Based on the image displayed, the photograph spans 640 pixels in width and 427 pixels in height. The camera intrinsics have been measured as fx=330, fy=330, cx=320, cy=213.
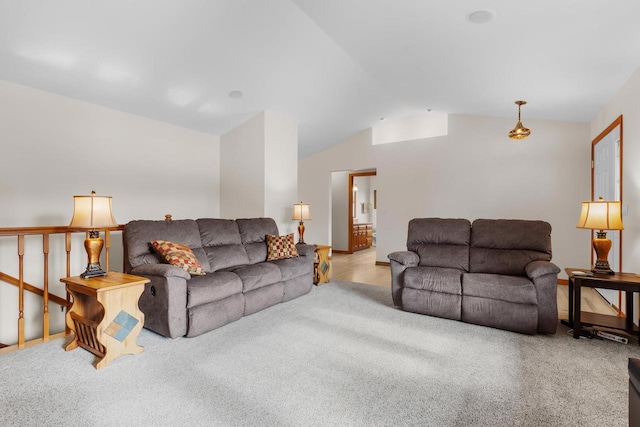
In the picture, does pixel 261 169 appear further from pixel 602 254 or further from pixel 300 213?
pixel 602 254

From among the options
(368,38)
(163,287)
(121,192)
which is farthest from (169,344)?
(368,38)

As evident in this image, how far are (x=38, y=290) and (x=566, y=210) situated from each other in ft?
22.8

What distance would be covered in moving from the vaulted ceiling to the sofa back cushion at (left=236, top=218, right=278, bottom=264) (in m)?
1.71

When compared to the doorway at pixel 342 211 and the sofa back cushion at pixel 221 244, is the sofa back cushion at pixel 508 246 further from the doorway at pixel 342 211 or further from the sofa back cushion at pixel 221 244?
the doorway at pixel 342 211

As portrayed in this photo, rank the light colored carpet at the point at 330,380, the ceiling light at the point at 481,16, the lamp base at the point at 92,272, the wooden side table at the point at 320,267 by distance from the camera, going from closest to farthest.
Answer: the light colored carpet at the point at 330,380 < the ceiling light at the point at 481,16 < the lamp base at the point at 92,272 < the wooden side table at the point at 320,267

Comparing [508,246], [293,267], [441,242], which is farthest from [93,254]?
[508,246]

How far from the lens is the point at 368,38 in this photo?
3295 mm

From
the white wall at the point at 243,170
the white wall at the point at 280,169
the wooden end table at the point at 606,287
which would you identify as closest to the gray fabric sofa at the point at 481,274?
the wooden end table at the point at 606,287

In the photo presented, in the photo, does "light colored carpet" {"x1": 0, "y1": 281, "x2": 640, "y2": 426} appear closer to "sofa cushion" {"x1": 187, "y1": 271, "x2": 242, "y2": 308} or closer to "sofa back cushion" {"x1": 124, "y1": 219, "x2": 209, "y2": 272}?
"sofa cushion" {"x1": 187, "y1": 271, "x2": 242, "y2": 308}

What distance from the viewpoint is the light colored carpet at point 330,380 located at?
1.72 m

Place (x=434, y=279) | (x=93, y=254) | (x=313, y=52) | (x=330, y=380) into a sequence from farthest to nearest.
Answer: (x=313, y=52)
(x=434, y=279)
(x=93, y=254)
(x=330, y=380)

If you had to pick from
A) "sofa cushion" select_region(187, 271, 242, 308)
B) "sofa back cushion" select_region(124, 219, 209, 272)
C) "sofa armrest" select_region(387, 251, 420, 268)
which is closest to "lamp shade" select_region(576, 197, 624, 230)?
"sofa armrest" select_region(387, 251, 420, 268)

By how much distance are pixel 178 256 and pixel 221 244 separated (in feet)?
2.40

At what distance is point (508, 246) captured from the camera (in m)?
3.52
